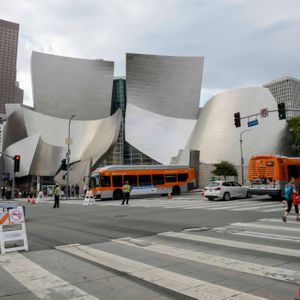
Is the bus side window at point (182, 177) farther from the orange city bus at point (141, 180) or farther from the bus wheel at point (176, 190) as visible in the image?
the bus wheel at point (176, 190)

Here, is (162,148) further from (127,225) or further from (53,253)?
(53,253)

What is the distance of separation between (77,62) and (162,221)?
67883 millimetres

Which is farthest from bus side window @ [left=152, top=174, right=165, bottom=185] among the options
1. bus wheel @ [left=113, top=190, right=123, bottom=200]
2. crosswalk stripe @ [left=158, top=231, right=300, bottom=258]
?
crosswalk stripe @ [left=158, top=231, right=300, bottom=258]

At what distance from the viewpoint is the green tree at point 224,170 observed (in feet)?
172

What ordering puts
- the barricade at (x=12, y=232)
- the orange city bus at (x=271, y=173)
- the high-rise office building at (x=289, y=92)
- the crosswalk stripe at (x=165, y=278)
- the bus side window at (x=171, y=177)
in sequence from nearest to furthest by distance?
the crosswalk stripe at (x=165, y=278), the barricade at (x=12, y=232), the orange city bus at (x=271, y=173), the bus side window at (x=171, y=177), the high-rise office building at (x=289, y=92)

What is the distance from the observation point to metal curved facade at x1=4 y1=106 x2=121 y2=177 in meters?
58.3

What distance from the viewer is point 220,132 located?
60531mm

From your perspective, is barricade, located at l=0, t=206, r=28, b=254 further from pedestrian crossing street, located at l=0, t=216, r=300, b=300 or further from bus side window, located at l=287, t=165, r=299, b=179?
bus side window, located at l=287, t=165, r=299, b=179

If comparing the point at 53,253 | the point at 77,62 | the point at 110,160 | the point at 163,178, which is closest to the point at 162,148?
the point at 110,160

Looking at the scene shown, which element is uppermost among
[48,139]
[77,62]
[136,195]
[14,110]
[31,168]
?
[77,62]

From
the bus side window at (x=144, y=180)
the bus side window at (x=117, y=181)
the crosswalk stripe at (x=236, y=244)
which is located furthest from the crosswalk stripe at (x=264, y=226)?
the bus side window at (x=144, y=180)

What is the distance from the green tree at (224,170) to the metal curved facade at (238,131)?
4.49 m

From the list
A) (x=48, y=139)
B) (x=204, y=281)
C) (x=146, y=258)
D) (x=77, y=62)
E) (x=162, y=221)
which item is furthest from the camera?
(x=77, y=62)

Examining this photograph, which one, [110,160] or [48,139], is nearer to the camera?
[48,139]
